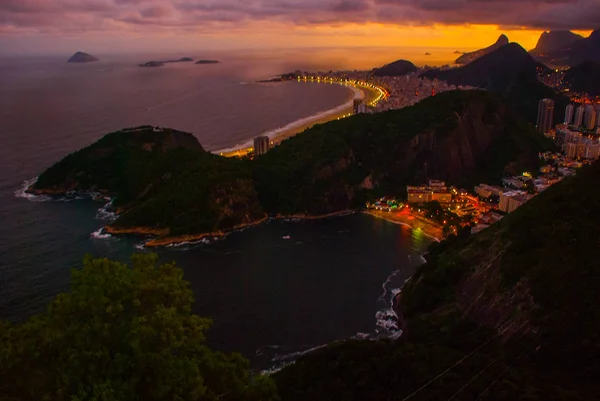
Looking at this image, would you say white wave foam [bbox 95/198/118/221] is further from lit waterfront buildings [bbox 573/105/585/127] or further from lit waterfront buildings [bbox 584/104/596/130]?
lit waterfront buildings [bbox 573/105/585/127]

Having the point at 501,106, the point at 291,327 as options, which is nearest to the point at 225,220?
the point at 291,327

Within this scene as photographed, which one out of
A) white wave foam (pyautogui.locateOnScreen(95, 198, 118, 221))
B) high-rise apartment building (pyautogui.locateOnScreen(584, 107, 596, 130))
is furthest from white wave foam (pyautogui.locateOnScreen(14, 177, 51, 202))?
high-rise apartment building (pyautogui.locateOnScreen(584, 107, 596, 130))

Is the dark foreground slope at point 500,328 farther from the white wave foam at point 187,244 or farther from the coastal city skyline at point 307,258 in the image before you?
the white wave foam at point 187,244

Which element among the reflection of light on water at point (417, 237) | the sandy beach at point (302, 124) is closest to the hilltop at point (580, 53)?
the sandy beach at point (302, 124)

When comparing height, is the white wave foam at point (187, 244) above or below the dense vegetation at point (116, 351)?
below

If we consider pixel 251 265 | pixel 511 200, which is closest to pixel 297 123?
pixel 511 200

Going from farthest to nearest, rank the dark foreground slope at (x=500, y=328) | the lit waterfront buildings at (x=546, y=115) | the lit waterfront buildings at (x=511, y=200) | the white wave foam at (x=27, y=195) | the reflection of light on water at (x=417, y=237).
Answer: the lit waterfront buildings at (x=546, y=115) → the white wave foam at (x=27, y=195) → the lit waterfront buildings at (x=511, y=200) → the reflection of light on water at (x=417, y=237) → the dark foreground slope at (x=500, y=328)

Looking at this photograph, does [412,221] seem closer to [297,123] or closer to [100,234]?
[100,234]
